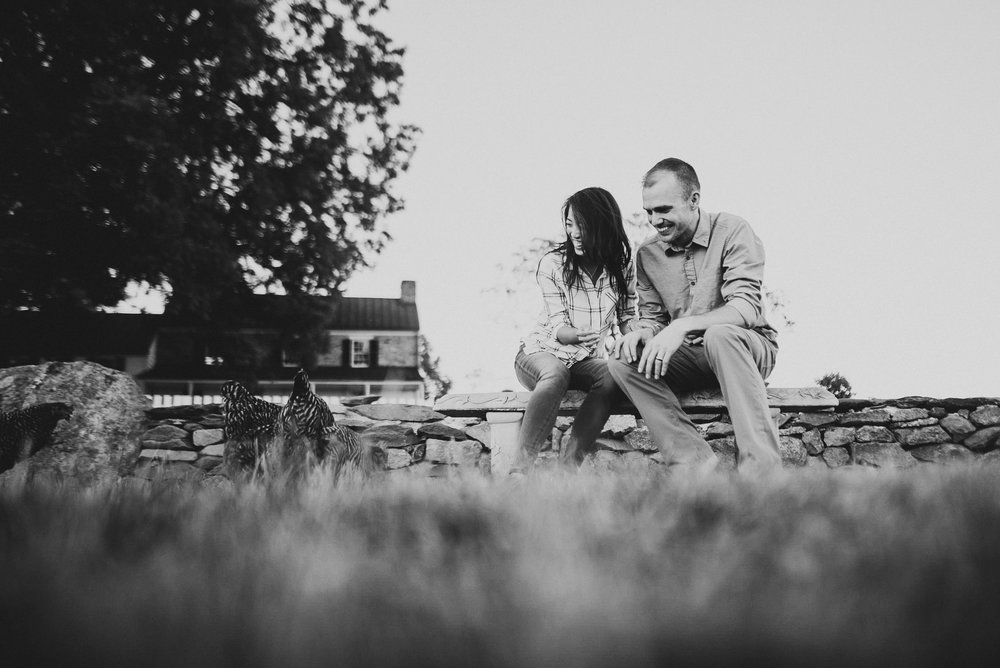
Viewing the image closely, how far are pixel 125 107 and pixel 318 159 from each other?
12.9 feet

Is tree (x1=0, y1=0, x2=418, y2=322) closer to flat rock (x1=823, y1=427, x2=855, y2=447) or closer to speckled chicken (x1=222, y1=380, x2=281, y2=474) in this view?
speckled chicken (x1=222, y1=380, x2=281, y2=474)

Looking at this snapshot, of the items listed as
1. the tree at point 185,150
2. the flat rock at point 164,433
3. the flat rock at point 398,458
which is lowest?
the flat rock at point 398,458

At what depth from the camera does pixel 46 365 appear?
5121 millimetres

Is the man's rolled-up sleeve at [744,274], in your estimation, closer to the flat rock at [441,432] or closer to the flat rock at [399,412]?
the flat rock at [441,432]

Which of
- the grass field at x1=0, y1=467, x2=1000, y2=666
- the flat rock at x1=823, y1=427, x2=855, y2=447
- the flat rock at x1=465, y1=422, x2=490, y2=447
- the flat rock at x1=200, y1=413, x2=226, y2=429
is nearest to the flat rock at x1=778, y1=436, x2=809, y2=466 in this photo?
the flat rock at x1=823, y1=427, x2=855, y2=447

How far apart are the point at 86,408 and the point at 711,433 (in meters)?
4.52

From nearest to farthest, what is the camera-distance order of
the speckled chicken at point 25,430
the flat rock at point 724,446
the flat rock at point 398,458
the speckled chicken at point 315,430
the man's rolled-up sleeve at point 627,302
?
the speckled chicken at point 315,430 < the man's rolled-up sleeve at point 627,302 < the speckled chicken at point 25,430 < the flat rock at point 724,446 < the flat rock at point 398,458

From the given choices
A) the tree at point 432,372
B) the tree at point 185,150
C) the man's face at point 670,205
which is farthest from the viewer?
the tree at point 432,372

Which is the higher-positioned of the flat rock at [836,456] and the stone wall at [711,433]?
the stone wall at [711,433]

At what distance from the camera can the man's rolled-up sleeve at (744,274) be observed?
3404mm

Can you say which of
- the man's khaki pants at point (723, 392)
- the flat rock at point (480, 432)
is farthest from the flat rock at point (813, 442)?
the flat rock at point (480, 432)

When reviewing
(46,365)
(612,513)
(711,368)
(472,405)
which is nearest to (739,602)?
(612,513)

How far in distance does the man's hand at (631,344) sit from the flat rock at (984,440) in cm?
359

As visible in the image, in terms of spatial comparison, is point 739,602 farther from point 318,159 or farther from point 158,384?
point 158,384
